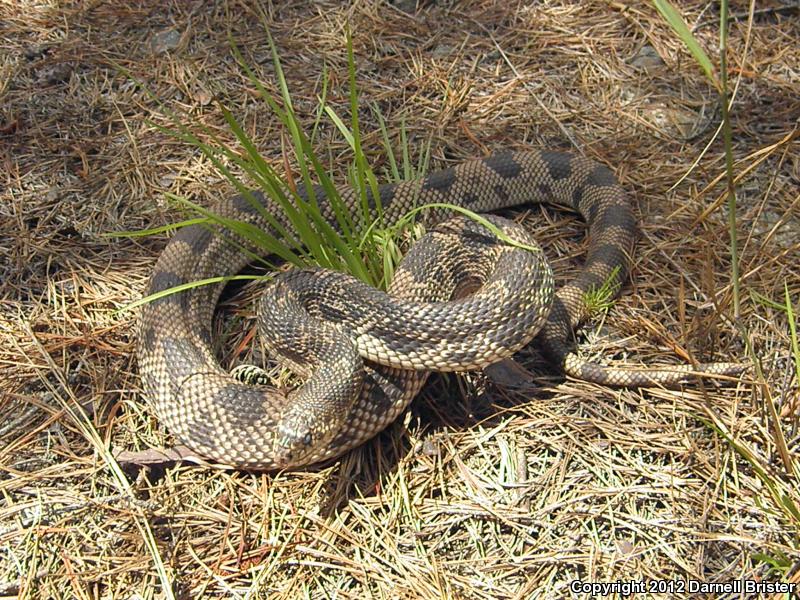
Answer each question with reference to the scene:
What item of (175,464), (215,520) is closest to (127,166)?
(175,464)

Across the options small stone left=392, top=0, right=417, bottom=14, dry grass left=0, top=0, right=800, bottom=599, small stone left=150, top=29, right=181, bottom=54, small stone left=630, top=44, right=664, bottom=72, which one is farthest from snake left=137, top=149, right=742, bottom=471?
small stone left=392, top=0, right=417, bottom=14

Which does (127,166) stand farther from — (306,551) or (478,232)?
(306,551)

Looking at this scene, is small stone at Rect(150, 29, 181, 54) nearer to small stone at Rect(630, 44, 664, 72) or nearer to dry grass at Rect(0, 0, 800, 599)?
dry grass at Rect(0, 0, 800, 599)

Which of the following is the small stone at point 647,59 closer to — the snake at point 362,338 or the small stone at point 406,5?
the snake at point 362,338

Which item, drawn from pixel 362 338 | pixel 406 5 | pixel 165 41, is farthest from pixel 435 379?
pixel 165 41

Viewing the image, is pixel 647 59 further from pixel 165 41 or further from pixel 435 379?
pixel 165 41
